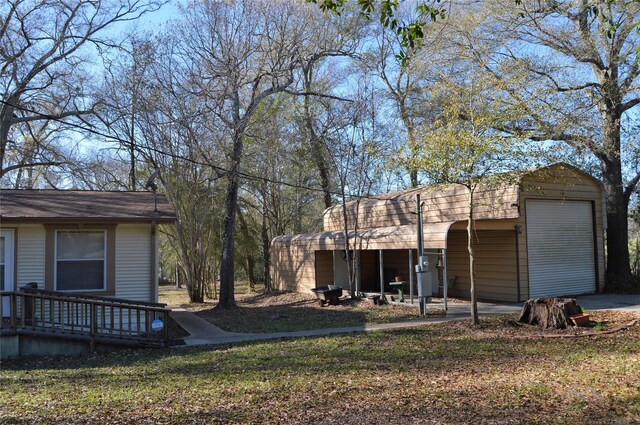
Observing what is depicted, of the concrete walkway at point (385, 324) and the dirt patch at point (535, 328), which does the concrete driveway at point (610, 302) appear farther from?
the dirt patch at point (535, 328)

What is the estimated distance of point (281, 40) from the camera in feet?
58.6

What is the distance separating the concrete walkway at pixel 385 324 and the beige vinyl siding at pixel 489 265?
3.01 feet

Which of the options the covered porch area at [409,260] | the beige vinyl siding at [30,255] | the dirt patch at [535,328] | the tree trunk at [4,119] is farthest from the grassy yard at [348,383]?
the tree trunk at [4,119]

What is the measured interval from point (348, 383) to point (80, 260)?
9.04 metres

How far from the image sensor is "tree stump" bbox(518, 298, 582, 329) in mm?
11367

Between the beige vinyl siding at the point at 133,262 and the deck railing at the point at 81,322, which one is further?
the beige vinyl siding at the point at 133,262

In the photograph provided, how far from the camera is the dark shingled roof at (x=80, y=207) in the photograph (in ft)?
41.4

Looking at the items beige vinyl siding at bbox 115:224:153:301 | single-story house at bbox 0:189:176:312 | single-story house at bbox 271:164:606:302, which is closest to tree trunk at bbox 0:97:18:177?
single-story house at bbox 0:189:176:312

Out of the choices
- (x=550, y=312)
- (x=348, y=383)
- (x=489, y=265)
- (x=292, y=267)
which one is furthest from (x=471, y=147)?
(x=292, y=267)

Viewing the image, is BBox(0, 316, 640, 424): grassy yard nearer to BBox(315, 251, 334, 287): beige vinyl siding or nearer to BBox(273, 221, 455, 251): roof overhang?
BBox(273, 221, 455, 251): roof overhang

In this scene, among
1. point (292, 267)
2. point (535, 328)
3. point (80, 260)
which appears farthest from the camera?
point (292, 267)

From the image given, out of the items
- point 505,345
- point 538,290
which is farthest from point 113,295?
point 538,290

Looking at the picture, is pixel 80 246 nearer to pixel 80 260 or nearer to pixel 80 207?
pixel 80 260

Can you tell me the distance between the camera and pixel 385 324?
12.8 m
